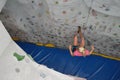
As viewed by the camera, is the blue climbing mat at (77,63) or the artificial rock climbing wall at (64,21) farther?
the blue climbing mat at (77,63)

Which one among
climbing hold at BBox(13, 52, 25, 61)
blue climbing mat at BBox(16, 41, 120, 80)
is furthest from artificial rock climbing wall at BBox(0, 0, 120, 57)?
climbing hold at BBox(13, 52, 25, 61)

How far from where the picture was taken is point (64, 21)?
Answer: 196cm

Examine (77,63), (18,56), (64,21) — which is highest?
(64,21)

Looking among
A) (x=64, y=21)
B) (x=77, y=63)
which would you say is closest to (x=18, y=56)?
(x=64, y=21)

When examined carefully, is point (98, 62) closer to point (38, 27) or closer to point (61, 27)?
point (61, 27)

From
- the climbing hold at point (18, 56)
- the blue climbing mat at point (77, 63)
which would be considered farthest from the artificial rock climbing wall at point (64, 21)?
the climbing hold at point (18, 56)

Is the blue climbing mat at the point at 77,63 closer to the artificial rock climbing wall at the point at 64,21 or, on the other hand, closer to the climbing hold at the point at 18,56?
the artificial rock climbing wall at the point at 64,21

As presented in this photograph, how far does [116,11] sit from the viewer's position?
1.61 m

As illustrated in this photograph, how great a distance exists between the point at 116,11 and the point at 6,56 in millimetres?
993

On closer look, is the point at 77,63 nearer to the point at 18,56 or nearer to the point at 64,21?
the point at 64,21

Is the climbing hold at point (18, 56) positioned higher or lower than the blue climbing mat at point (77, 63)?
higher

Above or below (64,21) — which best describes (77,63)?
below

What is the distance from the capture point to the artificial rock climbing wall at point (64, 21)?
1.71m

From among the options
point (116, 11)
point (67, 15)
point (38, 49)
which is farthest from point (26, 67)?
point (116, 11)
